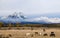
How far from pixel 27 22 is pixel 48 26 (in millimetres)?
1364

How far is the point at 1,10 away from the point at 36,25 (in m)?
2.50

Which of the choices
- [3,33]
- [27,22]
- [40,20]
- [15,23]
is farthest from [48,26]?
[3,33]

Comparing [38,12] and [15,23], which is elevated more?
[38,12]

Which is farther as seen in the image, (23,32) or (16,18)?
(16,18)

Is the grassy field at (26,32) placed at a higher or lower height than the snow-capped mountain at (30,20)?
lower

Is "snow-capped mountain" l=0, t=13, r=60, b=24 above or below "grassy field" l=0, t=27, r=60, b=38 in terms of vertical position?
above

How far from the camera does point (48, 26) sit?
10656mm

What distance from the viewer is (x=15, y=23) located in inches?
428

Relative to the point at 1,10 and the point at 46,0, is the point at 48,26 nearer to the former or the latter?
the point at 46,0

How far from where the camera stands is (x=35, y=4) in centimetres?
1098

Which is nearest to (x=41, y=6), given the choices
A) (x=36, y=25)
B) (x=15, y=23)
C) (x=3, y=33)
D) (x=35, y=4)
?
(x=35, y=4)

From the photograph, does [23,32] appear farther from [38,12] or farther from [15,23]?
[38,12]

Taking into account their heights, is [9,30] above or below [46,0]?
below

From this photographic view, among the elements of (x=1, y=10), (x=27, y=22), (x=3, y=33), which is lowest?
(x=3, y=33)
